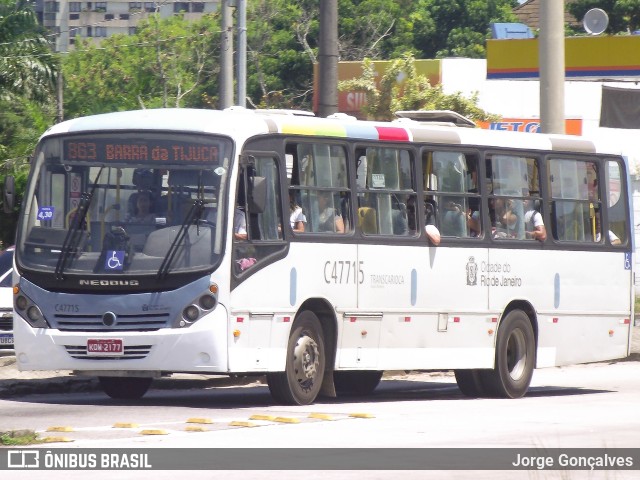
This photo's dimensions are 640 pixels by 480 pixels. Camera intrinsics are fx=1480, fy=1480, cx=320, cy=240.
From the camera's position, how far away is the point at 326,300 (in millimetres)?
14469

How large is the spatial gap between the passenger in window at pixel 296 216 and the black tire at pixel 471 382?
3282 mm

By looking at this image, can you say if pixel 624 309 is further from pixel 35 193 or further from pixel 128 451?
pixel 128 451

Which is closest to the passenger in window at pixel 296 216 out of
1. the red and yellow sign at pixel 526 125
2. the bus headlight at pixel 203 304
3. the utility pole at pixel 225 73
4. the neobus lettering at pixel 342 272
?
the neobus lettering at pixel 342 272

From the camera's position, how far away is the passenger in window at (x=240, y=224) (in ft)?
44.4

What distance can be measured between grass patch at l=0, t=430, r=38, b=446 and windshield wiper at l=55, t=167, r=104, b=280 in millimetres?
3062

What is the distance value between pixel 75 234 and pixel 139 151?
98cm

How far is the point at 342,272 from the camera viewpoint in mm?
14664

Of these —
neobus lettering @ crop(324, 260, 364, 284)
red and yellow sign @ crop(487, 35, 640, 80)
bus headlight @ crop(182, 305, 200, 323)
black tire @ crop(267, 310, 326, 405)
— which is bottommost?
black tire @ crop(267, 310, 326, 405)

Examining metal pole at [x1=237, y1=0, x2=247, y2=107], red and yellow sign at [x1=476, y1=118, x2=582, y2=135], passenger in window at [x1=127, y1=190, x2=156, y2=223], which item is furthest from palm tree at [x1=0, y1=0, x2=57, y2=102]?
passenger in window at [x1=127, y1=190, x2=156, y2=223]

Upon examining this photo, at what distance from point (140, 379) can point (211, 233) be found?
8.19 feet

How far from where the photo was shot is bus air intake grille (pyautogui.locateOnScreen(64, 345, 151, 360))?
13.4 m

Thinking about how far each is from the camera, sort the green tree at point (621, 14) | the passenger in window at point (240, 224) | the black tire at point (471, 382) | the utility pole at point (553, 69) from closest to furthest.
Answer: the passenger in window at point (240, 224), the black tire at point (471, 382), the utility pole at point (553, 69), the green tree at point (621, 14)

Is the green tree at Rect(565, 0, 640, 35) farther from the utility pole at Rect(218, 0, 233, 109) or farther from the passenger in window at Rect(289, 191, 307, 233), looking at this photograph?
the passenger in window at Rect(289, 191, 307, 233)

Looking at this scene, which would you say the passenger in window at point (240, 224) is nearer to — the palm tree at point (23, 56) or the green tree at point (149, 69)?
the palm tree at point (23, 56)
